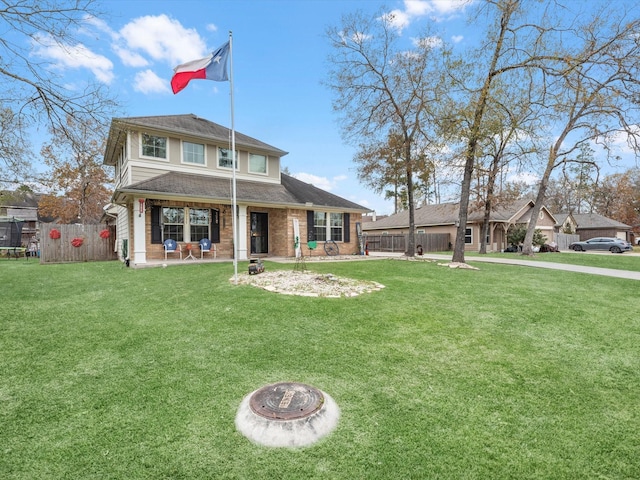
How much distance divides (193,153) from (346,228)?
26.4 ft

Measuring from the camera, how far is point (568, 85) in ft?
32.9

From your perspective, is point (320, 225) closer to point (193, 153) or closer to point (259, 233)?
point (259, 233)

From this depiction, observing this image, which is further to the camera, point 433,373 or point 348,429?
point 433,373

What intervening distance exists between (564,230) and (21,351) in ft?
137

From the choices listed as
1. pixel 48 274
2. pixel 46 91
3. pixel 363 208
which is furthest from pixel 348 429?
pixel 363 208

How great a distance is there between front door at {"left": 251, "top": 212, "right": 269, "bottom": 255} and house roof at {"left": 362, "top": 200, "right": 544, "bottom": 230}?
14127 mm

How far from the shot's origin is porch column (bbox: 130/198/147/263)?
11.1 meters

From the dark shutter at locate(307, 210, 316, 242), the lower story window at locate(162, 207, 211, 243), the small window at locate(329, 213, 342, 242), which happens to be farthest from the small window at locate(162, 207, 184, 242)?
the small window at locate(329, 213, 342, 242)

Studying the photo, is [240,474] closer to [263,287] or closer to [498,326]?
[498,326]

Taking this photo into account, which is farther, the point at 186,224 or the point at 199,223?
the point at 199,223

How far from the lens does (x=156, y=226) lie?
1170 cm

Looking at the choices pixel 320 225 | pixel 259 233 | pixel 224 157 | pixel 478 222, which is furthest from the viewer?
pixel 478 222

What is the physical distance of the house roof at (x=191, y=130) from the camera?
40.9ft

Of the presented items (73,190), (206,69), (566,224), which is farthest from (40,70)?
(566,224)
